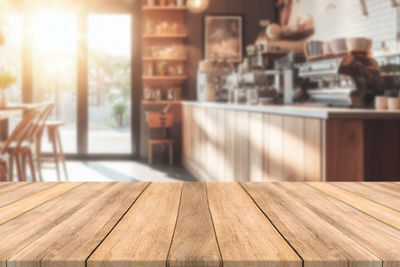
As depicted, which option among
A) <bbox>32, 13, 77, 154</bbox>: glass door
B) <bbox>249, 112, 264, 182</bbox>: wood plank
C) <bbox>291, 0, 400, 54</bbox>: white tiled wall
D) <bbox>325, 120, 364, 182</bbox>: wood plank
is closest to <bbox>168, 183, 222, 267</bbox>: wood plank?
<bbox>325, 120, 364, 182</bbox>: wood plank

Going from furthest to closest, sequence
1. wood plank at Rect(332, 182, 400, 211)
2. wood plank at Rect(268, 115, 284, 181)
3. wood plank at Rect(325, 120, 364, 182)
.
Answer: wood plank at Rect(268, 115, 284, 181) < wood plank at Rect(325, 120, 364, 182) < wood plank at Rect(332, 182, 400, 211)

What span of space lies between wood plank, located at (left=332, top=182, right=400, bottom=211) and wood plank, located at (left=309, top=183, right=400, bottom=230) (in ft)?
0.07

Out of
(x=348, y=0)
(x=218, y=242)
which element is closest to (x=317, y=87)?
(x=348, y=0)

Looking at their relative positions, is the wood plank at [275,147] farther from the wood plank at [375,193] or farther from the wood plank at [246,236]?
the wood plank at [246,236]

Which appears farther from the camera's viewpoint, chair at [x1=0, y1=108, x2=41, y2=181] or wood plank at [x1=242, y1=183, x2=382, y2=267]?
chair at [x1=0, y1=108, x2=41, y2=181]

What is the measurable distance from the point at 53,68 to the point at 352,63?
20.2 feet

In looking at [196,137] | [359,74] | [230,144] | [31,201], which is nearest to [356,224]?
[31,201]

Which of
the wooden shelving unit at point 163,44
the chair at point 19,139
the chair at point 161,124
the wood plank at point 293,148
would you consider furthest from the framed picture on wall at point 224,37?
the wood plank at point 293,148

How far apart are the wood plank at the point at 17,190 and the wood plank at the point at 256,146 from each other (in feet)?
7.00

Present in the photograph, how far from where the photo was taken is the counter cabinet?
6.87ft

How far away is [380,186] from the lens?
1.14 metres

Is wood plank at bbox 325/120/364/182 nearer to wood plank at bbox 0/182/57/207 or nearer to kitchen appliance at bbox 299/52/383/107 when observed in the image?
kitchen appliance at bbox 299/52/383/107

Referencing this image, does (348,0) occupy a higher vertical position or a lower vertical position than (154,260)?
higher

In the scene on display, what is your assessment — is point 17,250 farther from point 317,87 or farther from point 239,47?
point 239,47
